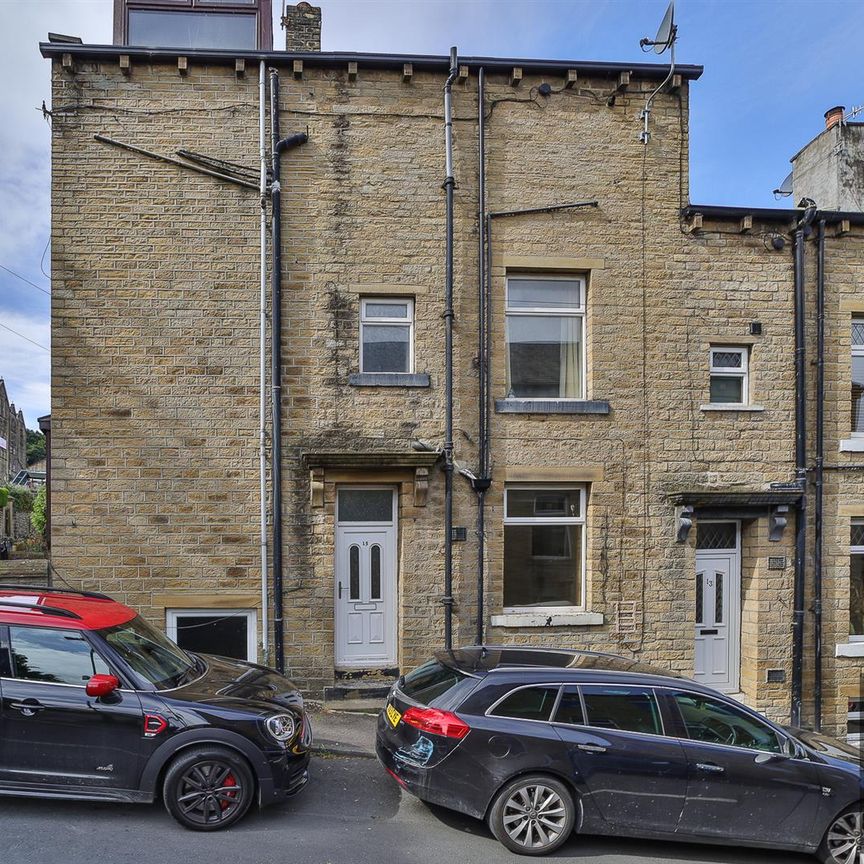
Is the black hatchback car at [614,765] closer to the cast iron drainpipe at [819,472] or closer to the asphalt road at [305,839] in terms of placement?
the asphalt road at [305,839]

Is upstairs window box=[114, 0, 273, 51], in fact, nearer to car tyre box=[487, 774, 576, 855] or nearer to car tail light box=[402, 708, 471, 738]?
car tail light box=[402, 708, 471, 738]

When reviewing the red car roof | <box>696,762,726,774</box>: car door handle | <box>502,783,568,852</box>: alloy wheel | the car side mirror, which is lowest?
<box>502,783,568,852</box>: alloy wheel

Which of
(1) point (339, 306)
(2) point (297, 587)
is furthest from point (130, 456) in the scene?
(1) point (339, 306)

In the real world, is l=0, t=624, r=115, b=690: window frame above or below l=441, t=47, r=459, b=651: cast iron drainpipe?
below

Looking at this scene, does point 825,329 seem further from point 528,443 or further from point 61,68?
point 61,68

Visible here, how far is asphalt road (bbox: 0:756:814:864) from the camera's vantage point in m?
4.92

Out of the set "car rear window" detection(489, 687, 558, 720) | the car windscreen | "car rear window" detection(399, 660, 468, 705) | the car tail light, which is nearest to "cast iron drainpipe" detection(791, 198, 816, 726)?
"car rear window" detection(489, 687, 558, 720)

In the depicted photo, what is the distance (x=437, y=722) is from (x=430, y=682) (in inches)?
20.0

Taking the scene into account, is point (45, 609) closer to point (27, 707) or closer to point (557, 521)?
point (27, 707)

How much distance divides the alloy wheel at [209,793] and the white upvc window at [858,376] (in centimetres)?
949

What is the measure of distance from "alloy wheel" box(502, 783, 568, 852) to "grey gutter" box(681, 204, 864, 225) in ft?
25.7

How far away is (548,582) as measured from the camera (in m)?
9.53

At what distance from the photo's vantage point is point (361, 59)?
9.17 metres

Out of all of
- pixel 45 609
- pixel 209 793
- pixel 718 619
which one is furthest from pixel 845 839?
pixel 45 609
